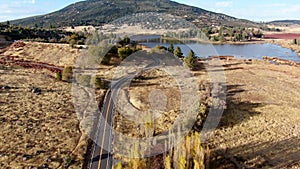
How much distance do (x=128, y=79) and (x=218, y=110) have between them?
71.0ft

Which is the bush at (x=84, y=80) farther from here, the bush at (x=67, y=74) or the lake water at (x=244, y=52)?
the lake water at (x=244, y=52)

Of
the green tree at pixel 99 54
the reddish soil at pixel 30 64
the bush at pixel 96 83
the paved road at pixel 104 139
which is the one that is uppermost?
the green tree at pixel 99 54

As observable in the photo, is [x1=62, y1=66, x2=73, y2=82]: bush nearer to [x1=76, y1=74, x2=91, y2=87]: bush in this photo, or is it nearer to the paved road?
[x1=76, y1=74, x2=91, y2=87]: bush

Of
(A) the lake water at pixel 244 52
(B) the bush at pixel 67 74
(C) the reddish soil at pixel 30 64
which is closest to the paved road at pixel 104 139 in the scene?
(B) the bush at pixel 67 74

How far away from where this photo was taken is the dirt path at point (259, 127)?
23219 millimetres

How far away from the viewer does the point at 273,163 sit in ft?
74.2

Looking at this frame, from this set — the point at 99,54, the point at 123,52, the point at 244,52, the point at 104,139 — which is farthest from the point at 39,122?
the point at 244,52

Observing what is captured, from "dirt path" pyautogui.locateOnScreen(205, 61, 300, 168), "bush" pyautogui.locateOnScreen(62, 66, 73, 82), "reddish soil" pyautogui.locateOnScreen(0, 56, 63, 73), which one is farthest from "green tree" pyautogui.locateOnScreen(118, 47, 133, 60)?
"dirt path" pyautogui.locateOnScreen(205, 61, 300, 168)

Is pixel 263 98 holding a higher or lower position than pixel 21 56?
lower

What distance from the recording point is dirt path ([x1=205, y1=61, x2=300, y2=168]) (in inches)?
914

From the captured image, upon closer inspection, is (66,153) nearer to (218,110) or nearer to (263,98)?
(218,110)

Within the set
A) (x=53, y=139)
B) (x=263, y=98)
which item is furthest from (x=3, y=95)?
(x=263, y=98)

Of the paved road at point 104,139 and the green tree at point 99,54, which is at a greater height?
the green tree at point 99,54

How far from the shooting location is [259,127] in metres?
29.5
